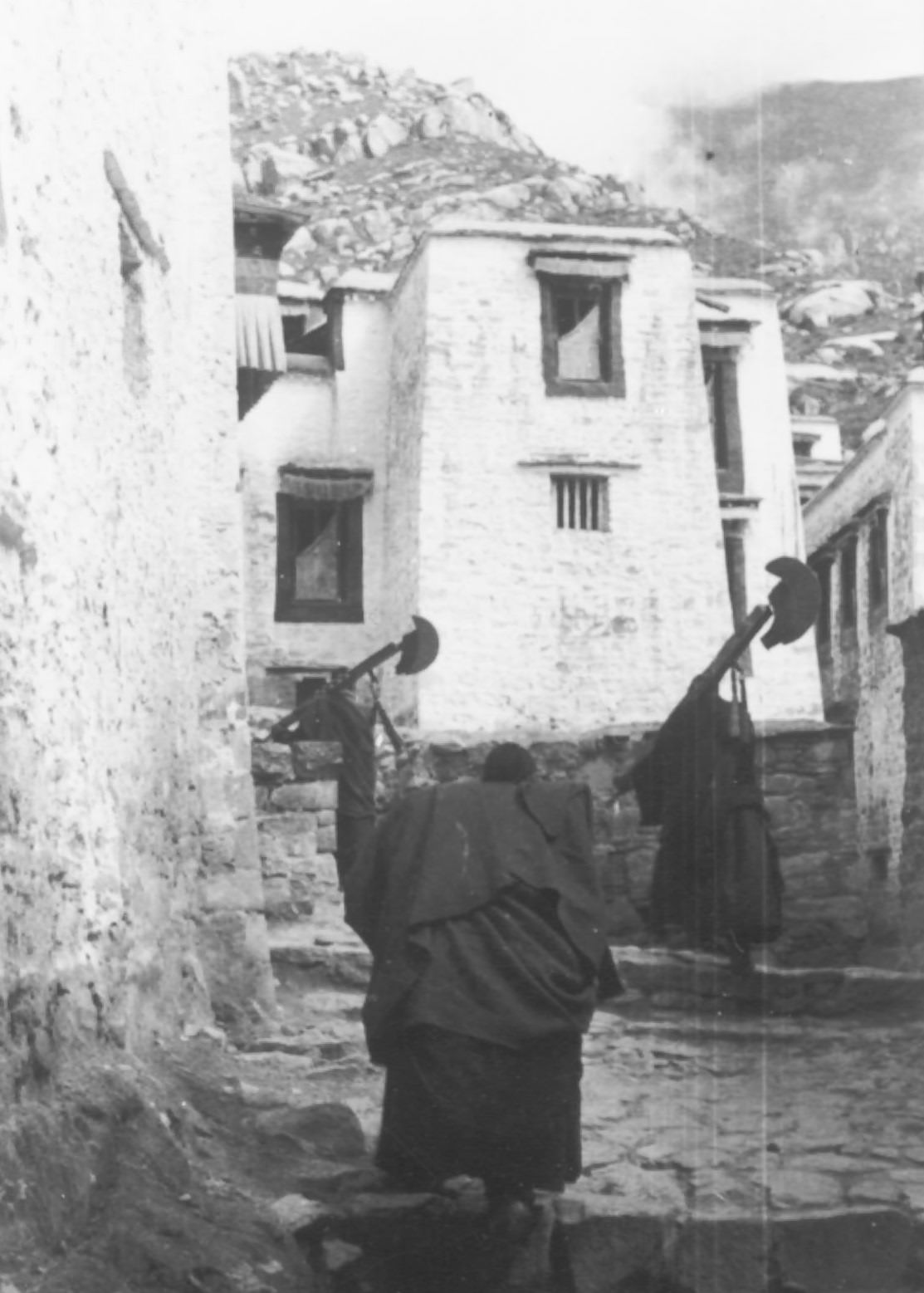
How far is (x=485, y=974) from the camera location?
177 inches

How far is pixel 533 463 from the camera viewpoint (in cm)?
1523

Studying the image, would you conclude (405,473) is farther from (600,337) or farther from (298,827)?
(298,827)

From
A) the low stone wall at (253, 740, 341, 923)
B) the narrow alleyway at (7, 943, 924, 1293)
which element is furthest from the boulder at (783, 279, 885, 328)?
the narrow alleyway at (7, 943, 924, 1293)

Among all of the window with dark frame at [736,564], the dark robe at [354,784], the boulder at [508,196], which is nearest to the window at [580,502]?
the window with dark frame at [736,564]

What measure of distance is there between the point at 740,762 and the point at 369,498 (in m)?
8.58

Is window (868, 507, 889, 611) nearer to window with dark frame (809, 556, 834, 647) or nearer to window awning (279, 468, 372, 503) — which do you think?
window with dark frame (809, 556, 834, 647)

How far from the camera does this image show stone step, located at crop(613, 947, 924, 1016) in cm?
767

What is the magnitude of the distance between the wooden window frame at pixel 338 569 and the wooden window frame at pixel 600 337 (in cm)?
214

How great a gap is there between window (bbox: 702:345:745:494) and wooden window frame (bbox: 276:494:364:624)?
3.48 metres

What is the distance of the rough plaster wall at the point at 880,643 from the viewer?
45.1 ft

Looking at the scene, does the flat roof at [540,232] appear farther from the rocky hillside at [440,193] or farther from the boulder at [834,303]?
the boulder at [834,303]

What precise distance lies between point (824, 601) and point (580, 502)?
2993mm

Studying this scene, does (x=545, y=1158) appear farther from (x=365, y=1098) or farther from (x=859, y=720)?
(x=859, y=720)

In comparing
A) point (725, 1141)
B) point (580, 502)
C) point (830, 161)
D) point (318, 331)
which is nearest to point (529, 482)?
point (580, 502)
